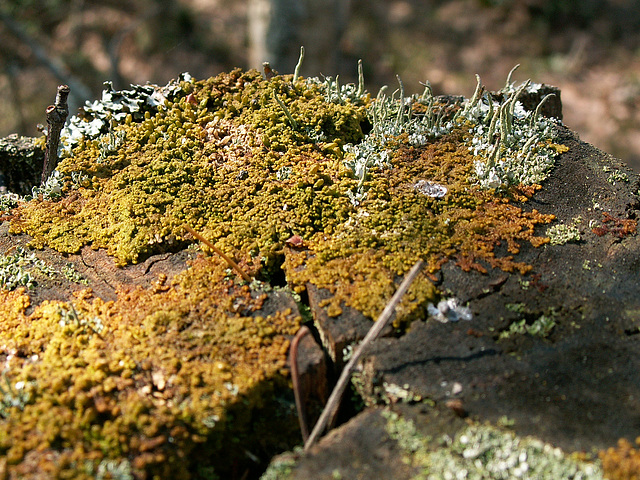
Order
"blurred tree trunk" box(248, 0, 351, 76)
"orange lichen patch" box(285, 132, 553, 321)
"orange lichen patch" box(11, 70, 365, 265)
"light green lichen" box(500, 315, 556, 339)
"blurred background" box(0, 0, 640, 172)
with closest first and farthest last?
"light green lichen" box(500, 315, 556, 339), "orange lichen patch" box(285, 132, 553, 321), "orange lichen patch" box(11, 70, 365, 265), "blurred tree trunk" box(248, 0, 351, 76), "blurred background" box(0, 0, 640, 172)

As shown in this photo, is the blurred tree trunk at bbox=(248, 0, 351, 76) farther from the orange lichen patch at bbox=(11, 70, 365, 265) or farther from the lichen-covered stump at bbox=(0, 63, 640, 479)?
the lichen-covered stump at bbox=(0, 63, 640, 479)

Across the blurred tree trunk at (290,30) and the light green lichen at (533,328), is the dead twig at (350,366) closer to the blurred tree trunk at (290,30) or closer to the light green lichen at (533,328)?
the light green lichen at (533,328)

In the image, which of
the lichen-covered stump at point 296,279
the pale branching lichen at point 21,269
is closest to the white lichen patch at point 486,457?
the lichen-covered stump at point 296,279

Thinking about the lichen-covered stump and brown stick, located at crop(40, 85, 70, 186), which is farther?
brown stick, located at crop(40, 85, 70, 186)

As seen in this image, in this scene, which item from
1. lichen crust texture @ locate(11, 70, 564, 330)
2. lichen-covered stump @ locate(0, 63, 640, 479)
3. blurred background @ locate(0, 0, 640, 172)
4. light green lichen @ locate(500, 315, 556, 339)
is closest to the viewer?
lichen-covered stump @ locate(0, 63, 640, 479)

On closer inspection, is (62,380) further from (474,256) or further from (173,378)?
(474,256)

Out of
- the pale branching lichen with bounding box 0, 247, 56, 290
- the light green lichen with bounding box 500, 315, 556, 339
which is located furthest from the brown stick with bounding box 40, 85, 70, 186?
the light green lichen with bounding box 500, 315, 556, 339

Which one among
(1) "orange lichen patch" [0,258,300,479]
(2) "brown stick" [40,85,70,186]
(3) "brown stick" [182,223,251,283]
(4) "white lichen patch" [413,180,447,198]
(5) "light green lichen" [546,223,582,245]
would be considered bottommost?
(1) "orange lichen patch" [0,258,300,479]
